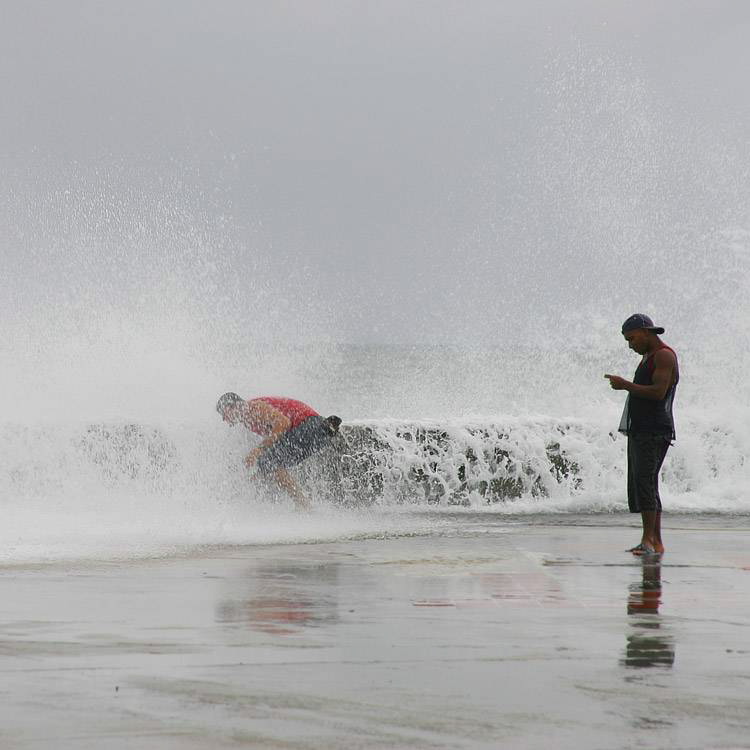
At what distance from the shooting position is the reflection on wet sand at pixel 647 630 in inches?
206

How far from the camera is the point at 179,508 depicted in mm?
11836

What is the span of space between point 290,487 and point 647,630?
682 centimetres

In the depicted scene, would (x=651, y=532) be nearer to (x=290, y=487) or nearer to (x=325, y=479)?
(x=290, y=487)

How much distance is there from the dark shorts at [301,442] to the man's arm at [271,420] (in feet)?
0.16

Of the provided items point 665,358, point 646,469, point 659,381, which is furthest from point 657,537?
point 665,358

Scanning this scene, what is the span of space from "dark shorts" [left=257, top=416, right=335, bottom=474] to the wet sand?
4.08 meters

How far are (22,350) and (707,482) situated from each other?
9214mm

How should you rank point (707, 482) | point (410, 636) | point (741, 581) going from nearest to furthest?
point (410, 636) → point (741, 581) → point (707, 482)

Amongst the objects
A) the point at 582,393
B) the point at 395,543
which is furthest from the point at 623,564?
the point at 582,393

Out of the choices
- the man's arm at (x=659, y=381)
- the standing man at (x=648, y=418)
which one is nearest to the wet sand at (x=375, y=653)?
the standing man at (x=648, y=418)

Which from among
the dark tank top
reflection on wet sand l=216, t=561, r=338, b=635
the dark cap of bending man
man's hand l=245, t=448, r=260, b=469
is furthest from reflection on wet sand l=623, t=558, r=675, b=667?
the dark cap of bending man

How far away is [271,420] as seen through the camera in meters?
13.0

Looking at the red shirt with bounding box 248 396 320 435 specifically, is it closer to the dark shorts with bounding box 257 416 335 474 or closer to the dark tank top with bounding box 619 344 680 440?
the dark shorts with bounding box 257 416 335 474

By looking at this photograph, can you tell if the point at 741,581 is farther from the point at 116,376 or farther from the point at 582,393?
the point at 582,393
